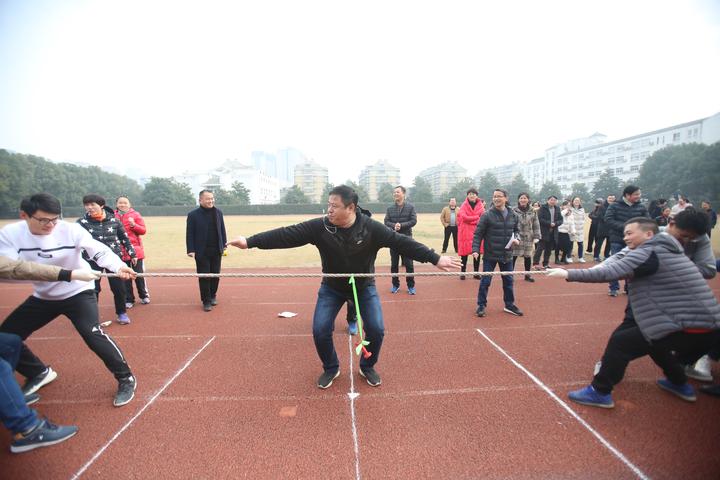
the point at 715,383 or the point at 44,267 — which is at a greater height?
the point at 44,267

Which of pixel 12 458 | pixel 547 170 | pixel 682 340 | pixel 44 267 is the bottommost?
pixel 12 458

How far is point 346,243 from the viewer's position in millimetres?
3289

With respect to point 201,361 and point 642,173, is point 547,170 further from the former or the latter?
point 201,361

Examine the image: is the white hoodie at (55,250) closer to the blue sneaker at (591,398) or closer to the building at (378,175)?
the blue sneaker at (591,398)

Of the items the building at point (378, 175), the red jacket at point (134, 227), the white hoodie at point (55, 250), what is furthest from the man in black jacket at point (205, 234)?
the building at point (378, 175)

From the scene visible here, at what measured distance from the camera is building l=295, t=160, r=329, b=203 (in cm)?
13112

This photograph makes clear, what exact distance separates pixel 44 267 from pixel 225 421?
196 centimetres

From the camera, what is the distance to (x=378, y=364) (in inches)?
156

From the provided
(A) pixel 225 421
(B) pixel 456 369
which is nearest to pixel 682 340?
(B) pixel 456 369

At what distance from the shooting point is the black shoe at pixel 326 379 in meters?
3.44

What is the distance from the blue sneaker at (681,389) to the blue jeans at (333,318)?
2.76 meters

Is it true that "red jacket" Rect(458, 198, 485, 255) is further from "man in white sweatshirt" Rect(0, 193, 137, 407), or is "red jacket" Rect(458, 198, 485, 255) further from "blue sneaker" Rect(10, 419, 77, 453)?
"blue sneaker" Rect(10, 419, 77, 453)

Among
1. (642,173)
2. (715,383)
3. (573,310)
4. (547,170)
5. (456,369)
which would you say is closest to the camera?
(715,383)

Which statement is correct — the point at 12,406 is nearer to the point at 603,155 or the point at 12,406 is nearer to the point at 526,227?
the point at 526,227
